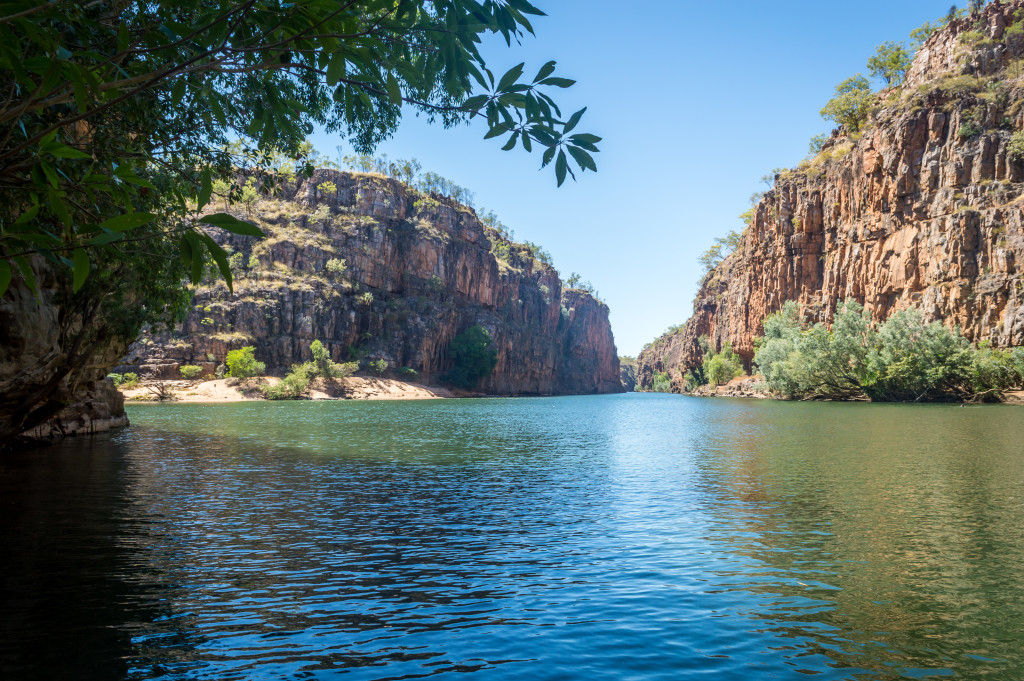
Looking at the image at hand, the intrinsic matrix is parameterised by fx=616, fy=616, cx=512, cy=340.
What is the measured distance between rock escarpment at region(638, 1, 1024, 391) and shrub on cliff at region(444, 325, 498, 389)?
60.2 meters

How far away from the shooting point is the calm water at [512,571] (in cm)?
630

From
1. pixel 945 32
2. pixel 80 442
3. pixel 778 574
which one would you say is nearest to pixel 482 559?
pixel 778 574

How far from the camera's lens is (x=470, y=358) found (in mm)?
131500

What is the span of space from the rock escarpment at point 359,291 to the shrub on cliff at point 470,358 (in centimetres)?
278

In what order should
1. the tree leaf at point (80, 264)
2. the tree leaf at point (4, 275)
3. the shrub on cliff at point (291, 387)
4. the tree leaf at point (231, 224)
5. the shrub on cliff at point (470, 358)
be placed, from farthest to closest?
1. the shrub on cliff at point (470, 358)
2. the shrub on cliff at point (291, 387)
3. the tree leaf at point (4, 275)
4. the tree leaf at point (80, 264)
5. the tree leaf at point (231, 224)

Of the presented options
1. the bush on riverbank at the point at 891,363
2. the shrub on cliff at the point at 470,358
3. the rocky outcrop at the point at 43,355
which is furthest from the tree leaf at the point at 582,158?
the shrub on cliff at the point at 470,358

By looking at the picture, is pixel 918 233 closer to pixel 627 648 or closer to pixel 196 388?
pixel 627 648

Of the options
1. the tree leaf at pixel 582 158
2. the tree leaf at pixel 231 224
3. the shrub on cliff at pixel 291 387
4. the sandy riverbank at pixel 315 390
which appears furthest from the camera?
the shrub on cliff at pixel 291 387

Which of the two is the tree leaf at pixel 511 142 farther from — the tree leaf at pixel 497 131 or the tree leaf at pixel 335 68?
the tree leaf at pixel 335 68

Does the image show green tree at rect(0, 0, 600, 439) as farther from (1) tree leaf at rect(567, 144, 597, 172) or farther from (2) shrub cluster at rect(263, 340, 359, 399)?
(2) shrub cluster at rect(263, 340, 359, 399)

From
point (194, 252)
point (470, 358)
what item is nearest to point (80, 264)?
point (194, 252)

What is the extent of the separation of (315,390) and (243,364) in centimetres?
1140

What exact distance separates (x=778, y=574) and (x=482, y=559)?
178 inches

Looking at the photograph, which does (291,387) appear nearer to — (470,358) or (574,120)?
(470,358)
